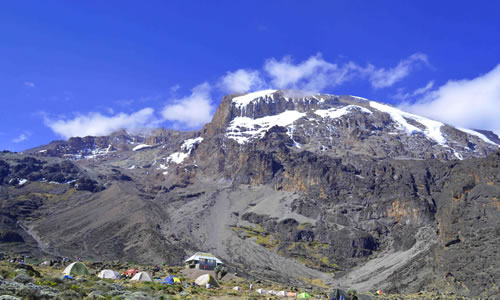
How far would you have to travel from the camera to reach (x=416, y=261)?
142 meters

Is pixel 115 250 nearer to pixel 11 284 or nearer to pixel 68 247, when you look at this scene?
pixel 68 247

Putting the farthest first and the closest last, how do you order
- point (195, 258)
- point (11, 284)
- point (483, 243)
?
point (483, 243), point (195, 258), point (11, 284)

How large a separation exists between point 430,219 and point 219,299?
179 m

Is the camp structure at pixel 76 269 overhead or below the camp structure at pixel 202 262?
below

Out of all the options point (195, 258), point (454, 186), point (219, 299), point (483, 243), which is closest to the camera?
point (219, 299)

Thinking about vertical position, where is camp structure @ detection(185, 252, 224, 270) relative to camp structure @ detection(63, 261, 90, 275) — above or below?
above

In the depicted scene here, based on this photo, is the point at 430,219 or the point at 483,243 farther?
the point at 430,219

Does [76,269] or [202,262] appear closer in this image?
[76,269]

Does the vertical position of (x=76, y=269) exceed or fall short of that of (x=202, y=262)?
it falls short

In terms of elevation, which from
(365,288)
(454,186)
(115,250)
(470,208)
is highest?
(454,186)

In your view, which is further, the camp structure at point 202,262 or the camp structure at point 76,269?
the camp structure at point 202,262

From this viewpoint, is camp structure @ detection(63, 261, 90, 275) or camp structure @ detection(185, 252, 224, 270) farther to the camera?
camp structure @ detection(185, 252, 224, 270)

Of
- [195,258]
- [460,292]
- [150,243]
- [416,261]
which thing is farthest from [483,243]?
[150,243]

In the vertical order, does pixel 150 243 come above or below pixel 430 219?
below
